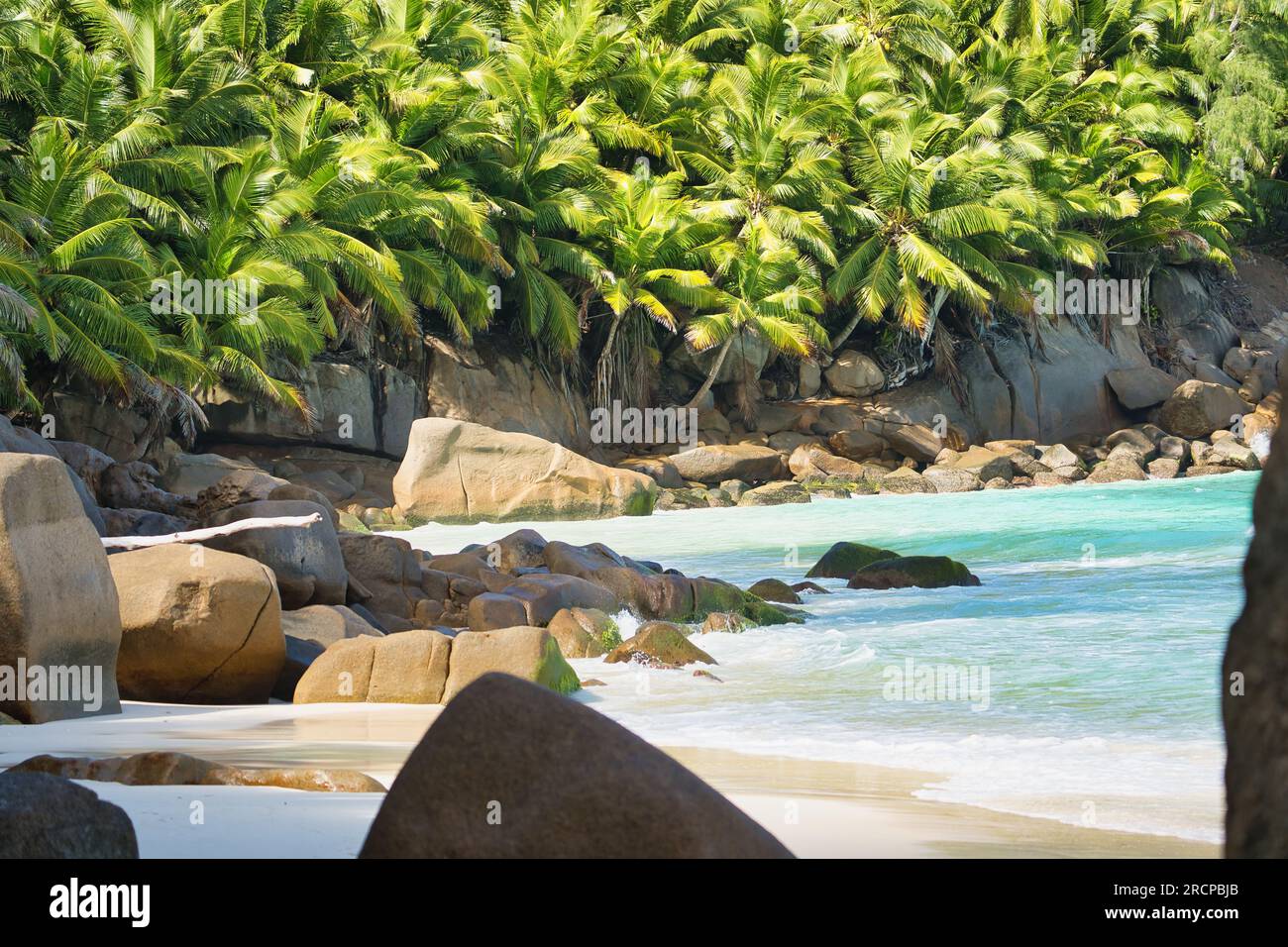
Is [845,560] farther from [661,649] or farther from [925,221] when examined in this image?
[925,221]

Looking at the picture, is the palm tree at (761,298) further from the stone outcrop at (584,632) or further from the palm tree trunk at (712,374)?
the stone outcrop at (584,632)

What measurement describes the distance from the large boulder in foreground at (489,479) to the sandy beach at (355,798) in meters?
15.8

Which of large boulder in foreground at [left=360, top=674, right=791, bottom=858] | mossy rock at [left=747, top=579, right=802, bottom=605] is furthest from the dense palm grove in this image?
large boulder in foreground at [left=360, top=674, right=791, bottom=858]

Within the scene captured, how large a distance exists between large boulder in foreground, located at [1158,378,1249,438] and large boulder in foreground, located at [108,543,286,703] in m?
31.9

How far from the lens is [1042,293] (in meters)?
35.9

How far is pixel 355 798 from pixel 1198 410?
34395mm

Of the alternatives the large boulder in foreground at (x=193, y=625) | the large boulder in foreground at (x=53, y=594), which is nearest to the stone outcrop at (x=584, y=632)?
the large boulder in foreground at (x=193, y=625)

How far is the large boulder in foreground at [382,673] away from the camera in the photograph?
26.1ft

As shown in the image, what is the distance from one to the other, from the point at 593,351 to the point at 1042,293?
1249 centimetres

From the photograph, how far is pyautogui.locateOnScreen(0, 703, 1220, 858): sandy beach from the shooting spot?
3.95 m

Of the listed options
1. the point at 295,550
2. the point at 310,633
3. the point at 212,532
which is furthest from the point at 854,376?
the point at 310,633

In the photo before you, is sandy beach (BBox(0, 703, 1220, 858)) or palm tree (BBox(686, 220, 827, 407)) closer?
sandy beach (BBox(0, 703, 1220, 858))

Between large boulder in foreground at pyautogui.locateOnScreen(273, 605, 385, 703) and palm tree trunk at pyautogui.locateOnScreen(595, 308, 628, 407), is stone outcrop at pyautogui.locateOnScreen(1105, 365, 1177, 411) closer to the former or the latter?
palm tree trunk at pyautogui.locateOnScreen(595, 308, 628, 407)
